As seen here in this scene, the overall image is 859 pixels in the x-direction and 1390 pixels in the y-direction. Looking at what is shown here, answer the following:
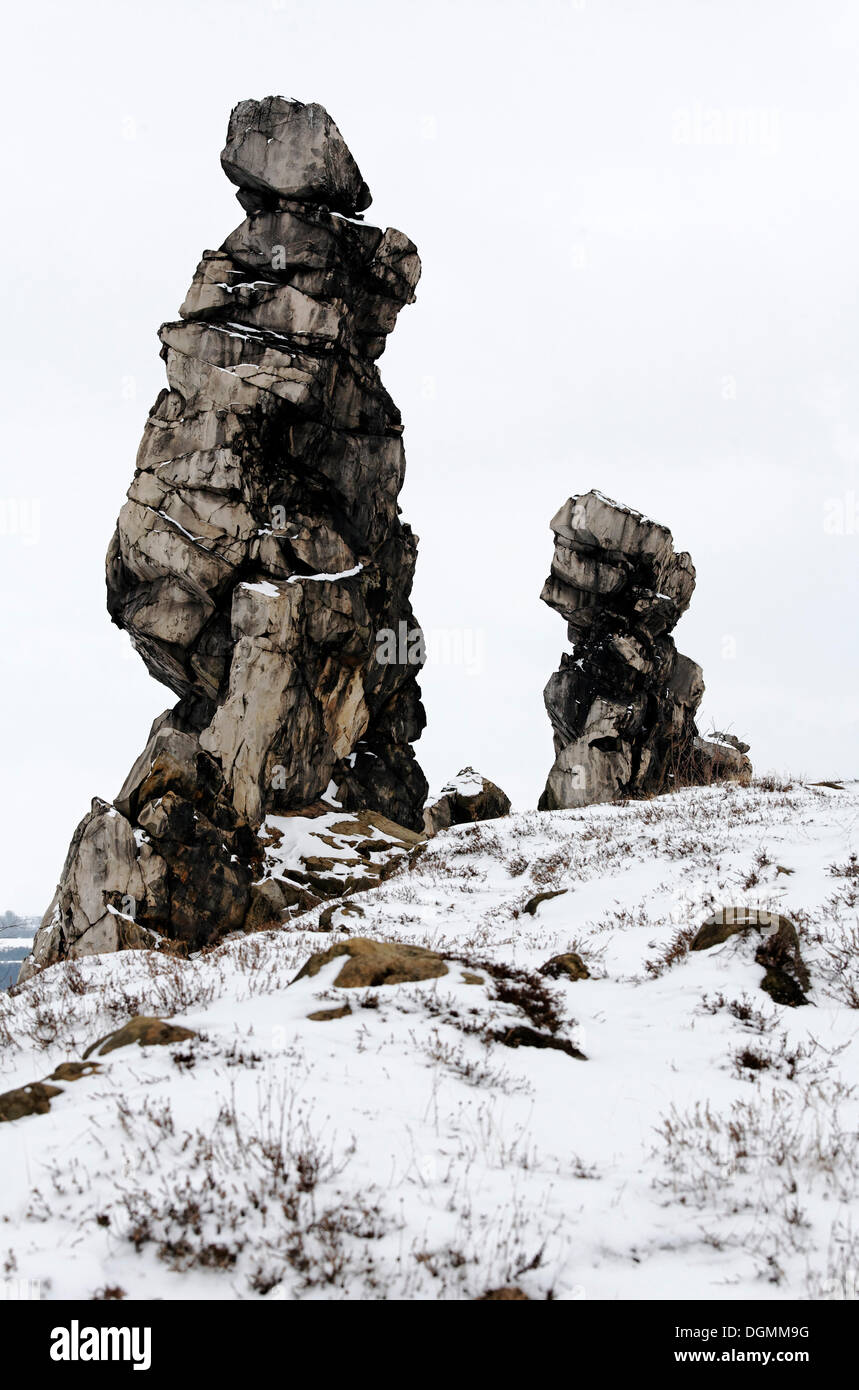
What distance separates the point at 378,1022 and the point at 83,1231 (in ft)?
9.26

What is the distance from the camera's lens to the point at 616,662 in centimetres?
4572

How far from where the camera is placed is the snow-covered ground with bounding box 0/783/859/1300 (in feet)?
12.2

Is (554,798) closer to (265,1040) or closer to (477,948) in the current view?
(477,948)

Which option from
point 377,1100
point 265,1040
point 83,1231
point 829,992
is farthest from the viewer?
point 829,992

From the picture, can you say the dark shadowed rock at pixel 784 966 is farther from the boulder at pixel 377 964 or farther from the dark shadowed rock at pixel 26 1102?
the dark shadowed rock at pixel 26 1102

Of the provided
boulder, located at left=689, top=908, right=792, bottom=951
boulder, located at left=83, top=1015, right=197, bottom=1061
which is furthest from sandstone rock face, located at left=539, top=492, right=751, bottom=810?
boulder, located at left=83, top=1015, right=197, bottom=1061

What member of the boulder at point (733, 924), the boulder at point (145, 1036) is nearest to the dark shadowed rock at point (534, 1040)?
the boulder at point (145, 1036)

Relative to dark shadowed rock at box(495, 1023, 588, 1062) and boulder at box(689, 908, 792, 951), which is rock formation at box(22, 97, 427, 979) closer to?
boulder at box(689, 908, 792, 951)

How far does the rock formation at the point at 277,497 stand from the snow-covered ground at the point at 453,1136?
2649cm

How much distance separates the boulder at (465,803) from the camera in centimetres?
3412

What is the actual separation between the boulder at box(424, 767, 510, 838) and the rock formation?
25.2 feet

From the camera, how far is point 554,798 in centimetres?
4547

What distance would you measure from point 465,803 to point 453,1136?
29649mm
